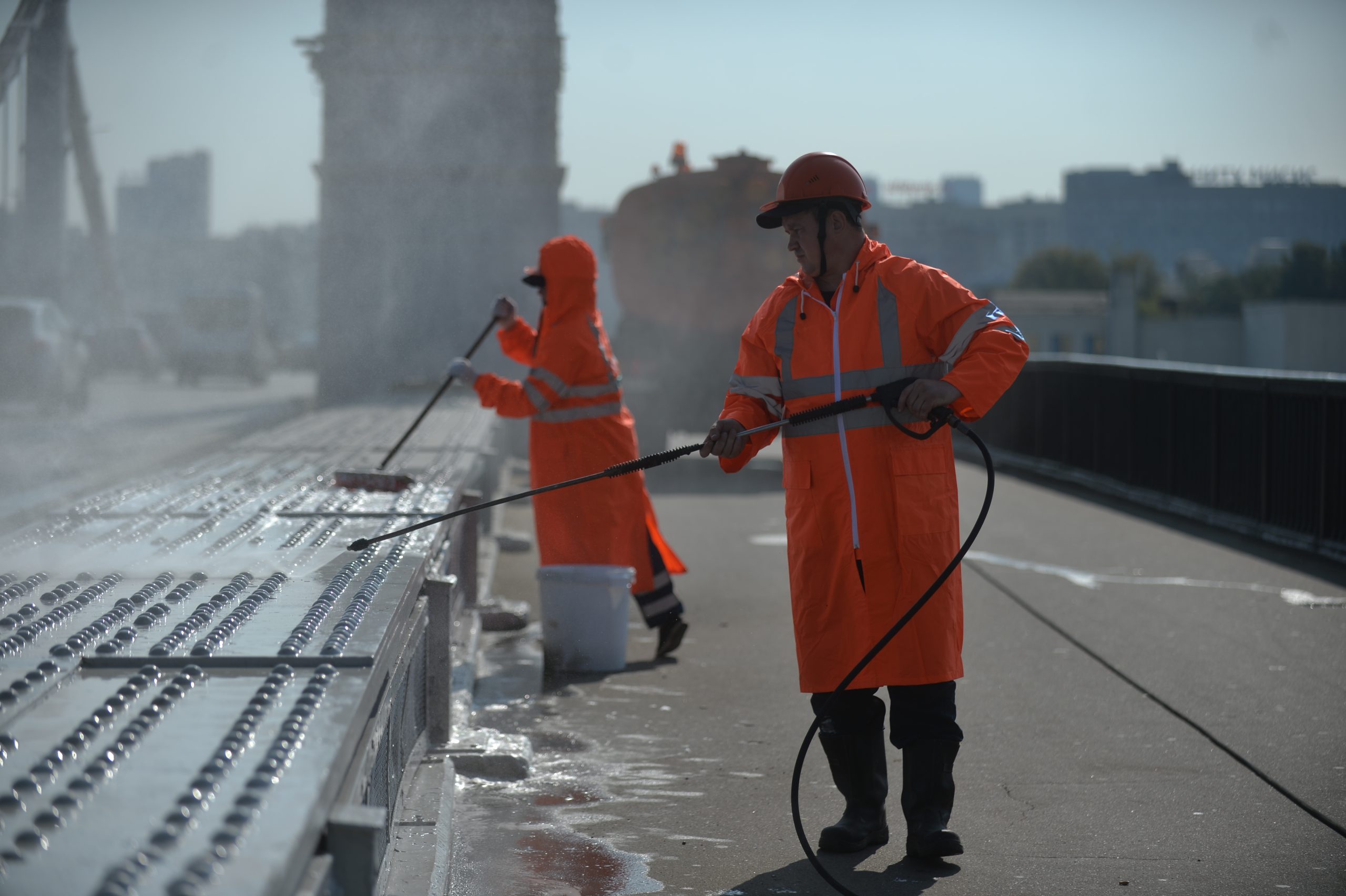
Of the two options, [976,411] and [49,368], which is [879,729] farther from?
[49,368]

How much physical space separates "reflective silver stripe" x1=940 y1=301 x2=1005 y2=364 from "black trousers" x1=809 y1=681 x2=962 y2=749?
2.68ft

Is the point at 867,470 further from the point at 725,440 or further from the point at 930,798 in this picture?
the point at 930,798

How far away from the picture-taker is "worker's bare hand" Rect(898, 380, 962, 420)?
129 inches

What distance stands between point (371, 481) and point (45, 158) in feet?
15.5

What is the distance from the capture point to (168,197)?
1219cm

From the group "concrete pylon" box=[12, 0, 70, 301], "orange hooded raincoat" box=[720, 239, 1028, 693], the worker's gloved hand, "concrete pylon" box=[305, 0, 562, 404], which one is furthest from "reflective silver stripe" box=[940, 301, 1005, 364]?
"concrete pylon" box=[305, 0, 562, 404]

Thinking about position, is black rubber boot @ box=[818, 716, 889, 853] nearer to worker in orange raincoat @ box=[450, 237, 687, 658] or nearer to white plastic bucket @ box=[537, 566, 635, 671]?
white plastic bucket @ box=[537, 566, 635, 671]

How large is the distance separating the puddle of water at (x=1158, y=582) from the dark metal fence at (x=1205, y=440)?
94 cm

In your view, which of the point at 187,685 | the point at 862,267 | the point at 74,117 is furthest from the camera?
the point at 74,117

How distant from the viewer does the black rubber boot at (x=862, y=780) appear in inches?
140

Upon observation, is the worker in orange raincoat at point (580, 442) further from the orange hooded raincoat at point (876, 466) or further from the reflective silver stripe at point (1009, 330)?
the reflective silver stripe at point (1009, 330)

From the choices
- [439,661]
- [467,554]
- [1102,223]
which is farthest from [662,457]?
[1102,223]

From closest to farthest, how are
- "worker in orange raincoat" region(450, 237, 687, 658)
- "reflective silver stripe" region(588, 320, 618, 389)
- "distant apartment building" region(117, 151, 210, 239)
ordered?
"worker in orange raincoat" region(450, 237, 687, 658) → "reflective silver stripe" region(588, 320, 618, 389) → "distant apartment building" region(117, 151, 210, 239)

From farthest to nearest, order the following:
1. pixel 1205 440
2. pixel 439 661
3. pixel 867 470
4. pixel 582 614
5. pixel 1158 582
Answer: pixel 1205 440 → pixel 1158 582 → pixel 582 614 → pixel 439 661 → pixel 867 470
